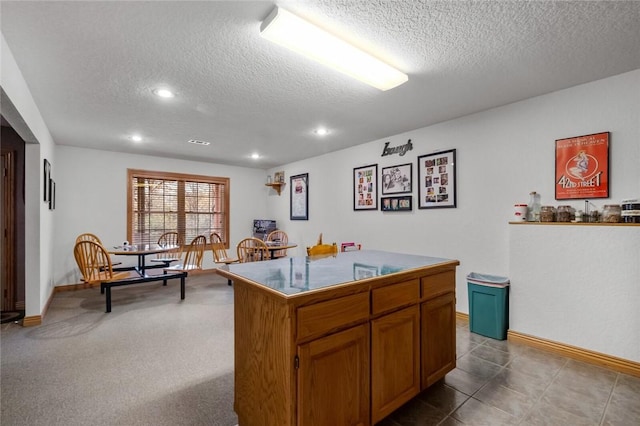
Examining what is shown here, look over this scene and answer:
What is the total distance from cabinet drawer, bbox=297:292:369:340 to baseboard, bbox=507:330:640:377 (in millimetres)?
2255

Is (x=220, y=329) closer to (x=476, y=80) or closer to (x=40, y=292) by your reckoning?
(x=40, y=292)

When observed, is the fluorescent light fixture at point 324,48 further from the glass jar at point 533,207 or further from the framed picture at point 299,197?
the framed picture at point 299,197

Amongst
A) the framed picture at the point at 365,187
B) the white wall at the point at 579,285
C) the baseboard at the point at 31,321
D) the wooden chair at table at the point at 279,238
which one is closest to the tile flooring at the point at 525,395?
the white wall at the point at 579,285

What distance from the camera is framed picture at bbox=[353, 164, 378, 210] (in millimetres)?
4602

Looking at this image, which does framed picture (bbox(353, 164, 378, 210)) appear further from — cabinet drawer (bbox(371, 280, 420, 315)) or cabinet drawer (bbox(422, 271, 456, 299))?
cabinet drawer (bbox(371, 280, 420, 315))

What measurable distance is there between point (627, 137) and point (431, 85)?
165cm

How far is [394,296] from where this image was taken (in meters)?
1.78

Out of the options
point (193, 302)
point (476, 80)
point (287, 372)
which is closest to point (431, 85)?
point (476, 80)

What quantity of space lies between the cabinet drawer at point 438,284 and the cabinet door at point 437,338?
43mm

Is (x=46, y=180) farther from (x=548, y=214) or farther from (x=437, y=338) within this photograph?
(x=548, y=214)

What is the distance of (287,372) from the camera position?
1327 millimetres

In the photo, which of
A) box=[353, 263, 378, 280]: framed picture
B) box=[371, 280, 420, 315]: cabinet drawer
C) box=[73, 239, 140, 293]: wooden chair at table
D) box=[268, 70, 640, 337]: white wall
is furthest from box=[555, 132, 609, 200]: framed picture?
A: box=[73, 239, 140, 293]: wooden chair at table

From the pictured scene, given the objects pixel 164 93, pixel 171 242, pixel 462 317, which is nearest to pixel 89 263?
pixel 171 242

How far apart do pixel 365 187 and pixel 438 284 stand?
2818 mm
